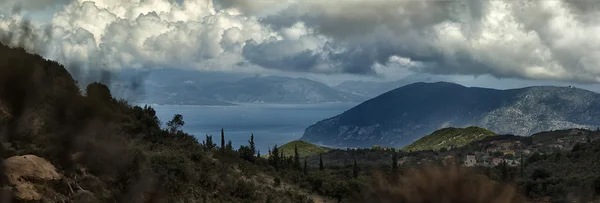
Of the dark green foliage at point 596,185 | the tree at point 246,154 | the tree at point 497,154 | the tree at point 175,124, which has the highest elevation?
the tree at point 175,124

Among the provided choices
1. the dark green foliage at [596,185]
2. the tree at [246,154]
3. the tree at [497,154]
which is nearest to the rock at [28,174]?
the dark green foliage at [596,185]

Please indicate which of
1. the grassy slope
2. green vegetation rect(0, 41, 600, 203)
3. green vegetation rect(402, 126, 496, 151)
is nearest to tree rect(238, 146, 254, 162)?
green vegetation rect(0, 41, 600, 203)

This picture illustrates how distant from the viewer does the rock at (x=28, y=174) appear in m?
12.4

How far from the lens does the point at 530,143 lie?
138625mm

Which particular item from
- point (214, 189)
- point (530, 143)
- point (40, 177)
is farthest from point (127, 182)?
point (530, 143)

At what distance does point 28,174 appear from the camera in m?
13.5

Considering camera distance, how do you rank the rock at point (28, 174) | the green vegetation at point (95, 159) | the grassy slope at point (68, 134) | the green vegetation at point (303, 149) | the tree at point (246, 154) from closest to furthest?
1. the green vegetation at point (95, 159)
2. the grassy slope at point (68, 134)
3. the rock at point (28, 174)
4. the tree at point (246, 154)
5. the green vegetation at point (303, 149)

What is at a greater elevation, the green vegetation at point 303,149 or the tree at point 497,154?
the green vegetation at point 303,149

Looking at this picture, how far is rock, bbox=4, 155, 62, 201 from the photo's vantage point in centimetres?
1240


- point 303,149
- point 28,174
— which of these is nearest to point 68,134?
point 28,174

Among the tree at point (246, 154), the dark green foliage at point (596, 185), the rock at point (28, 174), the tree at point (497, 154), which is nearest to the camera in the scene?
the rock at point (28, 174)

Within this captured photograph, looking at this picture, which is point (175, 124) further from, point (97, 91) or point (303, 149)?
point (303, 149)

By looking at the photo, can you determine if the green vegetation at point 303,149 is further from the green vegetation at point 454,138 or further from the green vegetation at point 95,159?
the green vegetation at point 95,159

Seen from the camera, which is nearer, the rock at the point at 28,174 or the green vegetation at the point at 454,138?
the rock at the point at 28,174
